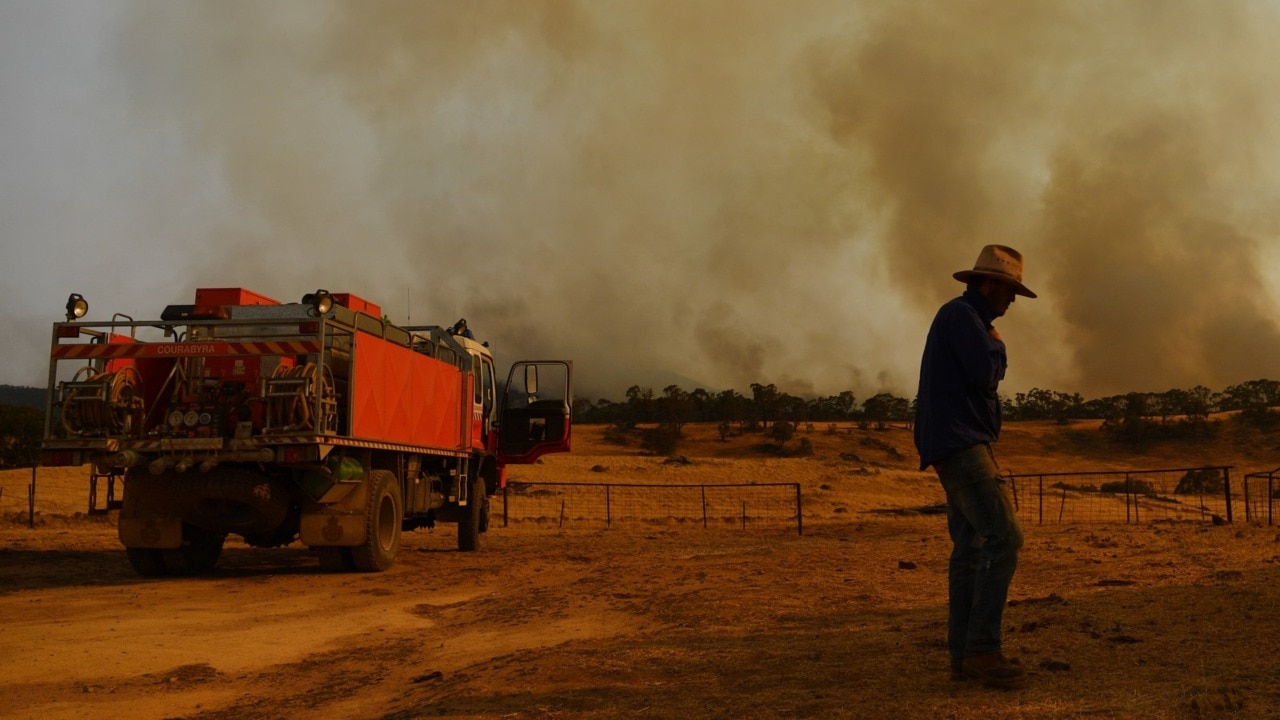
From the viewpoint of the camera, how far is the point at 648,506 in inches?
1331

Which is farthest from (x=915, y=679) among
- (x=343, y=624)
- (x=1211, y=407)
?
(x=1211, y=407)

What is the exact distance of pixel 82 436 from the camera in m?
12.1

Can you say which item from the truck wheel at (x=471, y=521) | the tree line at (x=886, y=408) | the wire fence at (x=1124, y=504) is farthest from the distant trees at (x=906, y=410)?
the truck wheel at (x=471, y=521)

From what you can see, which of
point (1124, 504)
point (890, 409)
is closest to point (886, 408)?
point (890, 409)

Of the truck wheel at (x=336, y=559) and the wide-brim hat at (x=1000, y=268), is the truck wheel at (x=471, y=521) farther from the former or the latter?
the wide-brim hat at (x=1000, y=268)

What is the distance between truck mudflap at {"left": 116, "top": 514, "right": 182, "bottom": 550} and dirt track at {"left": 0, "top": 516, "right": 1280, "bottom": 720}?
20.0 inches

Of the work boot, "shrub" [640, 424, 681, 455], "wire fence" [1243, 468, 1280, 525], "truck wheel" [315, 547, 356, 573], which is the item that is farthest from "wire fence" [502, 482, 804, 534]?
"shrub" [640, 424, 681, 455]

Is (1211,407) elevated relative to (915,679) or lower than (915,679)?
elevated

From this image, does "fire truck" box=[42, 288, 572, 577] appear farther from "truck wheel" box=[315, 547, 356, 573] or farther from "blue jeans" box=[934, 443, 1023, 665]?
"blue jeans" box=[934, 443, 1023, 665]

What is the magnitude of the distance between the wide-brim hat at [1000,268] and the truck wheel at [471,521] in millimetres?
13151

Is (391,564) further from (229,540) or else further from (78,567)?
(229,540)

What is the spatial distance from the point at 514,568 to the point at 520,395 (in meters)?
4.67

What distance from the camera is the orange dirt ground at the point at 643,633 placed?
212 inches

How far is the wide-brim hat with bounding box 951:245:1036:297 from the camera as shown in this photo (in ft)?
18.9
